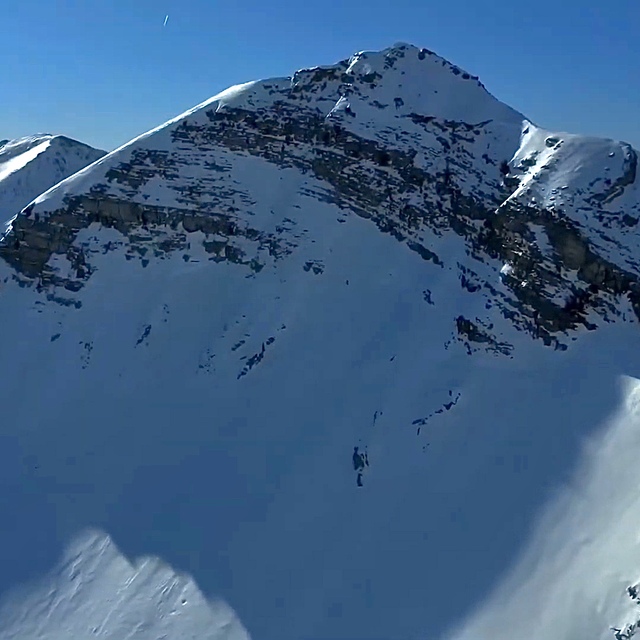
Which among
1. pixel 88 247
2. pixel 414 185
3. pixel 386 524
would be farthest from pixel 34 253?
pixel 386 524

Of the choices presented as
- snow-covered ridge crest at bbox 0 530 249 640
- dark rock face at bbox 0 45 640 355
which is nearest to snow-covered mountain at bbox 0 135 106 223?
dark rock face at bbox 0 45 640 355

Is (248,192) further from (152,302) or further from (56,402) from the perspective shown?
(56,402)

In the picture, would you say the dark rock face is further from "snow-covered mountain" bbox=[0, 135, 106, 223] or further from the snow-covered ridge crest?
"snow-covered mountain" bbox=[0, 135, 106, 223]

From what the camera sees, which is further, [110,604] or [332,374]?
[332,374]

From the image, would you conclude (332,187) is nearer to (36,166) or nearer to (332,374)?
(332,374)

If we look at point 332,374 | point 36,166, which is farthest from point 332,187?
point 36,166

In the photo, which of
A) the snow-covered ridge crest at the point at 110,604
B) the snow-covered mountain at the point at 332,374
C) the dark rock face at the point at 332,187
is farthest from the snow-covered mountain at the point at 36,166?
the snow-covered ridge crest at the point at 110,604
